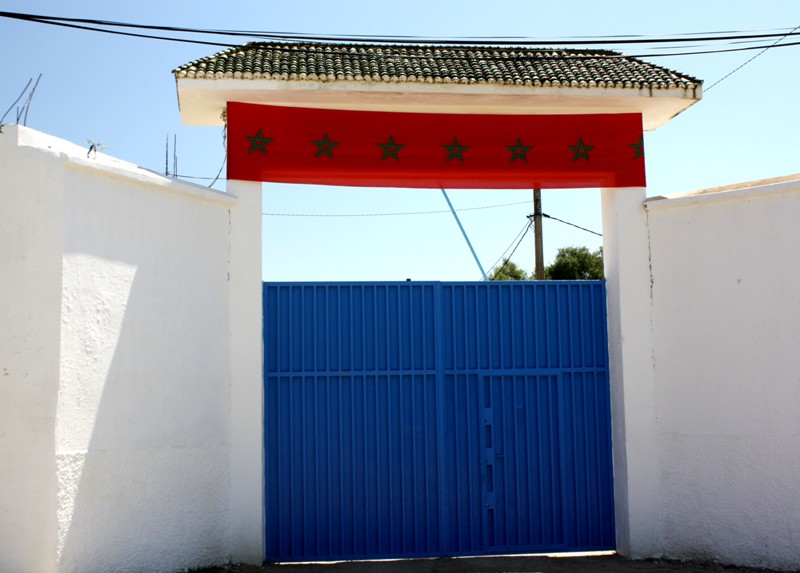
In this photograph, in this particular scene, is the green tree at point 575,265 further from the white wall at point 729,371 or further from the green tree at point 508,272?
the white wall at point 729,371

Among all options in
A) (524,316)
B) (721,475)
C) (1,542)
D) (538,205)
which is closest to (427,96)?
(524,316)

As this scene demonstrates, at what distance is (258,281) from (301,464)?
1.71 meters

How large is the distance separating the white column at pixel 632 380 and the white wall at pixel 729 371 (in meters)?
0.08

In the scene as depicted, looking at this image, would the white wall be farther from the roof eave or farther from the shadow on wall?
the shadow on wall

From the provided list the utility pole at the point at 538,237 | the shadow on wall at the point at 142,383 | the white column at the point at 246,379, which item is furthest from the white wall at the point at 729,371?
the utility pole at the point at 538,237

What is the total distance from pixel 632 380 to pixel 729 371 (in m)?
0.85

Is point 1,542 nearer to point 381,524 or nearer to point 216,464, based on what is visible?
point 216,464

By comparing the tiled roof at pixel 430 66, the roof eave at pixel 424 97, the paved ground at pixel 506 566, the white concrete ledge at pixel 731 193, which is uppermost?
the tiled roof at pixel 430 66

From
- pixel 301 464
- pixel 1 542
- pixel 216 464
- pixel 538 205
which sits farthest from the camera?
pixel 538 205

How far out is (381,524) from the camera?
316 inches

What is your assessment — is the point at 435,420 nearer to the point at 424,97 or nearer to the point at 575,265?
the point at 424,97

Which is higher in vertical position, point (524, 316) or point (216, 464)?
point (524, 316)

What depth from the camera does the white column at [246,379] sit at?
7570 millimetres

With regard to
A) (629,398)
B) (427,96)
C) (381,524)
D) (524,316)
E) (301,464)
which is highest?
(427,96)
